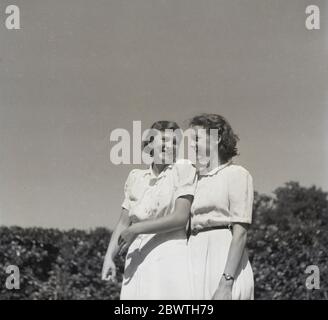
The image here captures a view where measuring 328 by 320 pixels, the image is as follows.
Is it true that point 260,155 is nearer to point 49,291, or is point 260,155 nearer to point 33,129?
point 33,129

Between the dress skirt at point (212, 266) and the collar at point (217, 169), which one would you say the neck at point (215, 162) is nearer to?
the collar at point (217, 169)

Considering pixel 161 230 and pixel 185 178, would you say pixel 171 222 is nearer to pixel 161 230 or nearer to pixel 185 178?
pixel 161 230

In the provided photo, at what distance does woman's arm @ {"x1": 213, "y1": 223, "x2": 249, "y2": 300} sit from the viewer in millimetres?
3160

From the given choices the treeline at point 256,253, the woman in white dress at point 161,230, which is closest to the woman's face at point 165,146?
the woman in white dress at point 161,230

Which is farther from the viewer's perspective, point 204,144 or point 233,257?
point 204,144

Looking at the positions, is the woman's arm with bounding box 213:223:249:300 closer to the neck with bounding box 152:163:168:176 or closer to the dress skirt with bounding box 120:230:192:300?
the dress skirt with bounding box 120:230:192:300

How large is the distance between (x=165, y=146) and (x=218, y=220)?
429 mm

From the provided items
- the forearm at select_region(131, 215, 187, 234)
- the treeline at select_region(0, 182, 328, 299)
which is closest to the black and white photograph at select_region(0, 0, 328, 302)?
the treeline at select_region(0, 182, 328, 299)

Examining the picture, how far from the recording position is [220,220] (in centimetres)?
323

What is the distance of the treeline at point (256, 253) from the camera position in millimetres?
4348

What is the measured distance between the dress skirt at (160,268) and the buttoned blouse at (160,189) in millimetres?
112

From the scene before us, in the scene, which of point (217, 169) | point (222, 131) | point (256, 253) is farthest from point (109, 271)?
point (256, 253)

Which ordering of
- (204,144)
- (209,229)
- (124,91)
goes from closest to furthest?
(209,229)
(204,144)
(124,91)

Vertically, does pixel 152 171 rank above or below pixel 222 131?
below
